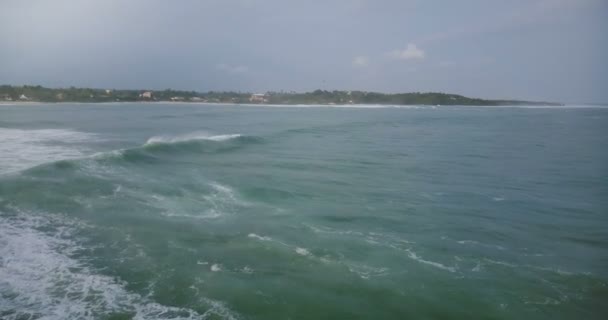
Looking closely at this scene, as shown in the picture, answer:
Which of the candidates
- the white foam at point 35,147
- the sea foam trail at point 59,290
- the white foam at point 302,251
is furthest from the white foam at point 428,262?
the white foam at point 35,147

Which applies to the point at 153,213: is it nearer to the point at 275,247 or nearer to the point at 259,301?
the point at 275,247

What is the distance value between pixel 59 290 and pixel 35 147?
66.5ft

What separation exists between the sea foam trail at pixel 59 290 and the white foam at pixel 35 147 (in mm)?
9666

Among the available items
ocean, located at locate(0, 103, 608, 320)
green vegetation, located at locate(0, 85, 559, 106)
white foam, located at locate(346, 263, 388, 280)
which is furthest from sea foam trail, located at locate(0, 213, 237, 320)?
green vegetation, located at locate(0, 85, 559, 106)

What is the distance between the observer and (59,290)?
7742mm

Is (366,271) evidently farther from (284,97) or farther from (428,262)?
(284,97)

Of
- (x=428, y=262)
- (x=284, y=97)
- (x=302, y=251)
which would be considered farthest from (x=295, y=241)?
(x=284, y=97)

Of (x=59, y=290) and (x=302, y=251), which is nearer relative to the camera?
(x=59, y=290)

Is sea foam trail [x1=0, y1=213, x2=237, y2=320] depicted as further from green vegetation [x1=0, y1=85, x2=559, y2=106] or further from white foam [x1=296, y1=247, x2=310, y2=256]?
green vegetation [x1=0, y1=85, x2=559, y2=106]

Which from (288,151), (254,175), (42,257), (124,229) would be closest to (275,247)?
(124,229)

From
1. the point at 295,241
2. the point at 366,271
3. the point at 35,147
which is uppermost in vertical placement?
the point at 35,147

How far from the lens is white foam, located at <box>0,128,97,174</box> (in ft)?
62.2

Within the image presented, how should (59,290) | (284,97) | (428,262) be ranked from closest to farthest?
(59,290) < (428,262) < (284,97)

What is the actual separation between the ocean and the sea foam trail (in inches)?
1.5
